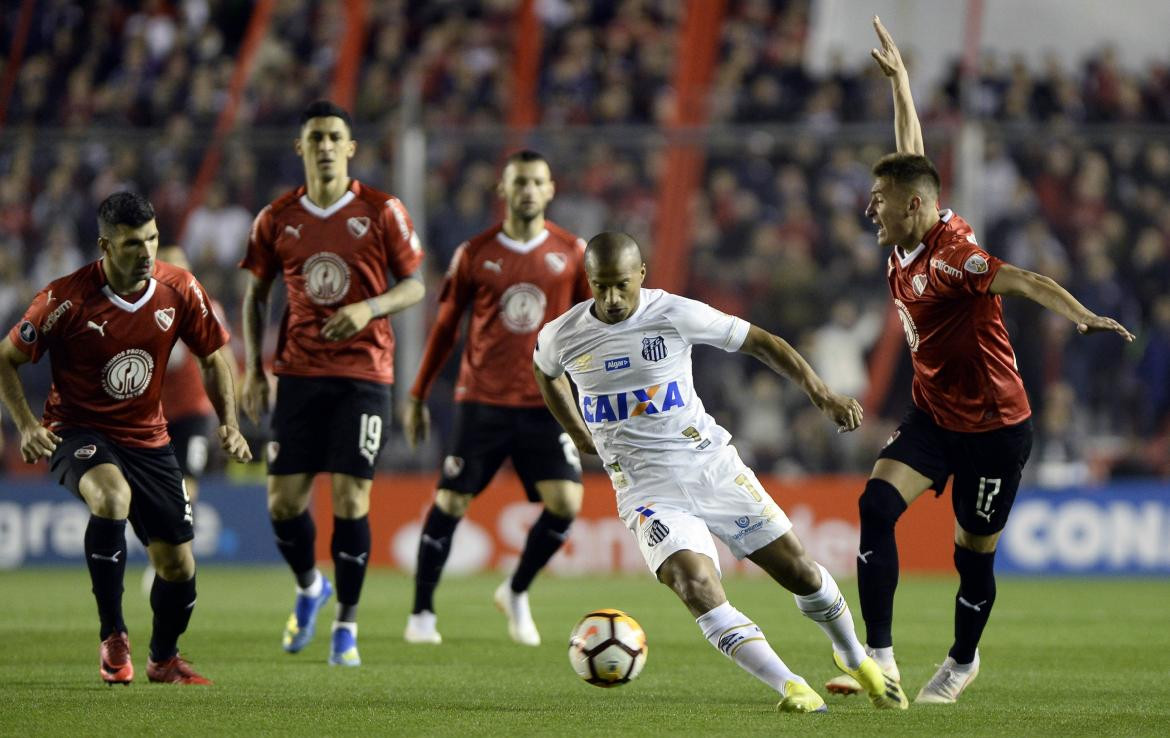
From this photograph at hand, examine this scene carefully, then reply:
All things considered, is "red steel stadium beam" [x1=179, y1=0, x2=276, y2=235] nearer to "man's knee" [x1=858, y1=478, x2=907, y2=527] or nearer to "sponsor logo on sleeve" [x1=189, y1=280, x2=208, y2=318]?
"sponsor logo on sleeve" [x1=189, y1=280, x2=208, y2=318]

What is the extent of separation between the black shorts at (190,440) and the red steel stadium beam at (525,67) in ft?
26.1

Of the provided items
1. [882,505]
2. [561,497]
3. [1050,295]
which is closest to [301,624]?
[561,497]

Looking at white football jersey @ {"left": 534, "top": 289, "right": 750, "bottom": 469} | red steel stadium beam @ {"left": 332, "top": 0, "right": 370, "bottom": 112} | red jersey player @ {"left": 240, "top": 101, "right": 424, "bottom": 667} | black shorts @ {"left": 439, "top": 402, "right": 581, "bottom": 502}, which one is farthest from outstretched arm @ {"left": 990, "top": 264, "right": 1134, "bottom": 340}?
red steel stadium beam @ {"left": 332, "top": 0, "right": 370, "bottom": 112}

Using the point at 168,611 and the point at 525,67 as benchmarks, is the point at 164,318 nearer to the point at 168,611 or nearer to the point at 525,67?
the point at 168,611

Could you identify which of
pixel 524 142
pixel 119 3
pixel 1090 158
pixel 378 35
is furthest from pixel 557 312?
pixel 119 3

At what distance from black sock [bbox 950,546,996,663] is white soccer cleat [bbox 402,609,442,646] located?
3.41 m

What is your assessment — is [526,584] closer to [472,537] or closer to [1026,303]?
[472,537]

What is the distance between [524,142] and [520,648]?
6.89m

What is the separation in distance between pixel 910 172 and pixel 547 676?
2.88 m

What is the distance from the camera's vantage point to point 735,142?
15336 mm

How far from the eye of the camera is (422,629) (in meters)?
9.61

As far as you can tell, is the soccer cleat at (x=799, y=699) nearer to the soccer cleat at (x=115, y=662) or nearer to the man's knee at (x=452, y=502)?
the soccer cleat at (x=115, y=662)

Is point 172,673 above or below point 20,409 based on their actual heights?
below

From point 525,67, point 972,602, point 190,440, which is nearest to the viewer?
point 972,602
